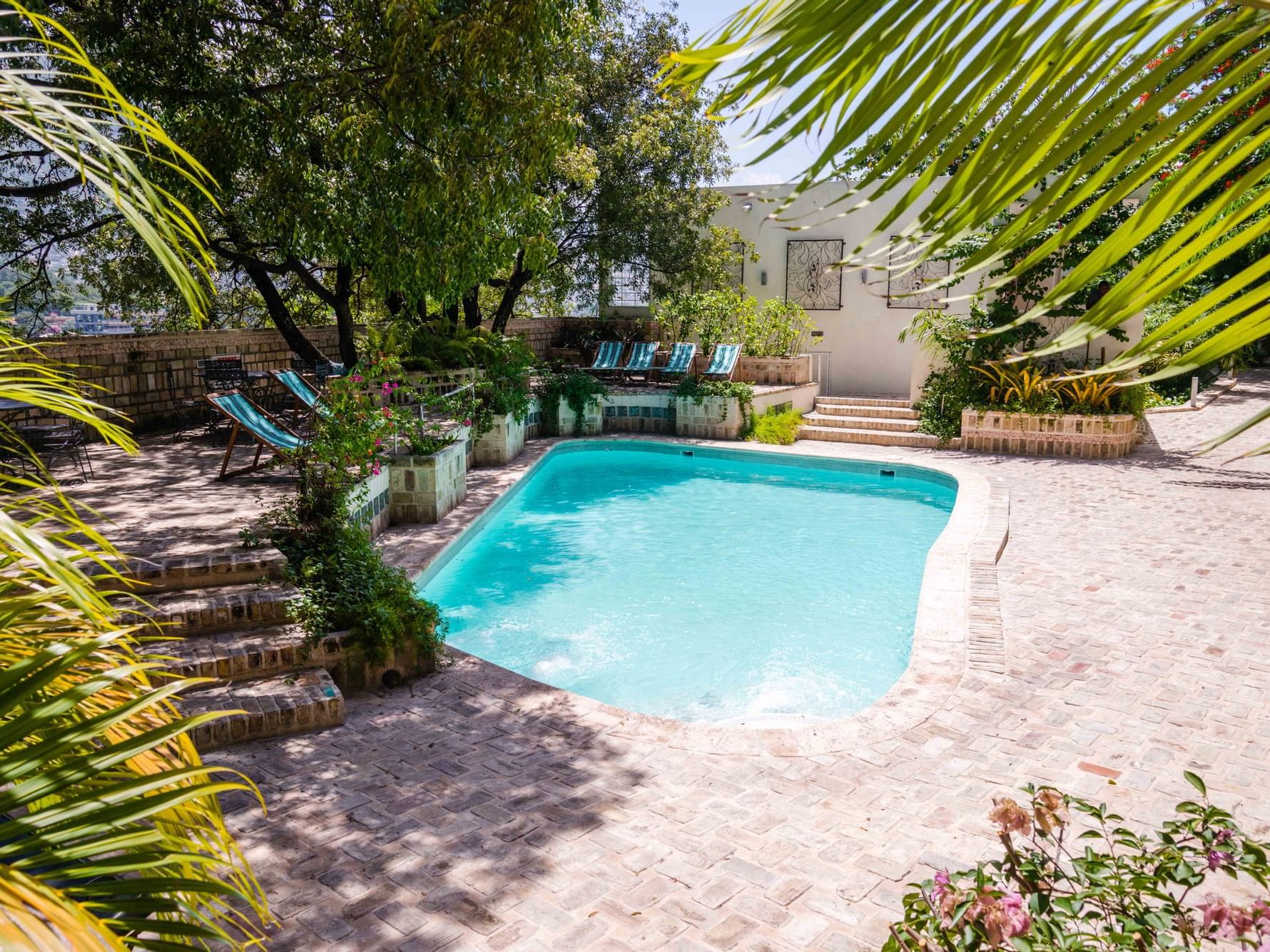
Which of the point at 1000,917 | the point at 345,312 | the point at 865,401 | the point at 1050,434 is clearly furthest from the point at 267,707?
the point at 865,401

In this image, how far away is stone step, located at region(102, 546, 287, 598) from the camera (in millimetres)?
5812

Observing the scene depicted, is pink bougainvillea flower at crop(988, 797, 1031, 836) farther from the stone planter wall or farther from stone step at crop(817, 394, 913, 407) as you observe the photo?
stone step at crop(817, 394, 913, 407)

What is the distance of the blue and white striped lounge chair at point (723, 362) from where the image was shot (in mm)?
15570

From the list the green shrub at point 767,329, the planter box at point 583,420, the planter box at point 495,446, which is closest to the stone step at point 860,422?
the green shrub at point 767,329

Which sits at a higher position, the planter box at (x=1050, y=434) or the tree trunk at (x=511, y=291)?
the tree trunk at (x=511, y=291)

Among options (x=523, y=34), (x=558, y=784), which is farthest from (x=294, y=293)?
(x=558, y=784)

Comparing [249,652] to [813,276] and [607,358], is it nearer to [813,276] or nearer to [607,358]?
[607,358]

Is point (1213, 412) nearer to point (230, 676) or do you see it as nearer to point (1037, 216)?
point (230, 676)

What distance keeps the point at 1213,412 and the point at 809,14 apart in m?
18.5

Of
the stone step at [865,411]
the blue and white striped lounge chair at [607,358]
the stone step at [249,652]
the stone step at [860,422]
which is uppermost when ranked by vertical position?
the blue and white striped lounge chair at [607,358]

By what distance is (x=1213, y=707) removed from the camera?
510 cm

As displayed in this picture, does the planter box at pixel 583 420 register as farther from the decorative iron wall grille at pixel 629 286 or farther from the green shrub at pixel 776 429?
the decorative iron wall grille at pixel 629 286

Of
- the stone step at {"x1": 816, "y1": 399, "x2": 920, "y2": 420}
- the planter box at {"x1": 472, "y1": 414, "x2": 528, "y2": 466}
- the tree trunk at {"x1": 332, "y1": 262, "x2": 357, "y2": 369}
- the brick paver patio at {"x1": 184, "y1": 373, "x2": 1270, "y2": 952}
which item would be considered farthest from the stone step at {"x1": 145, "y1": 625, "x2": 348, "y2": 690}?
the stone step at {"x1": 816, "y1": 399, "x2": 920, "y2": 420}

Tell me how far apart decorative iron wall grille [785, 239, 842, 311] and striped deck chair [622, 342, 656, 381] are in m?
3.93
